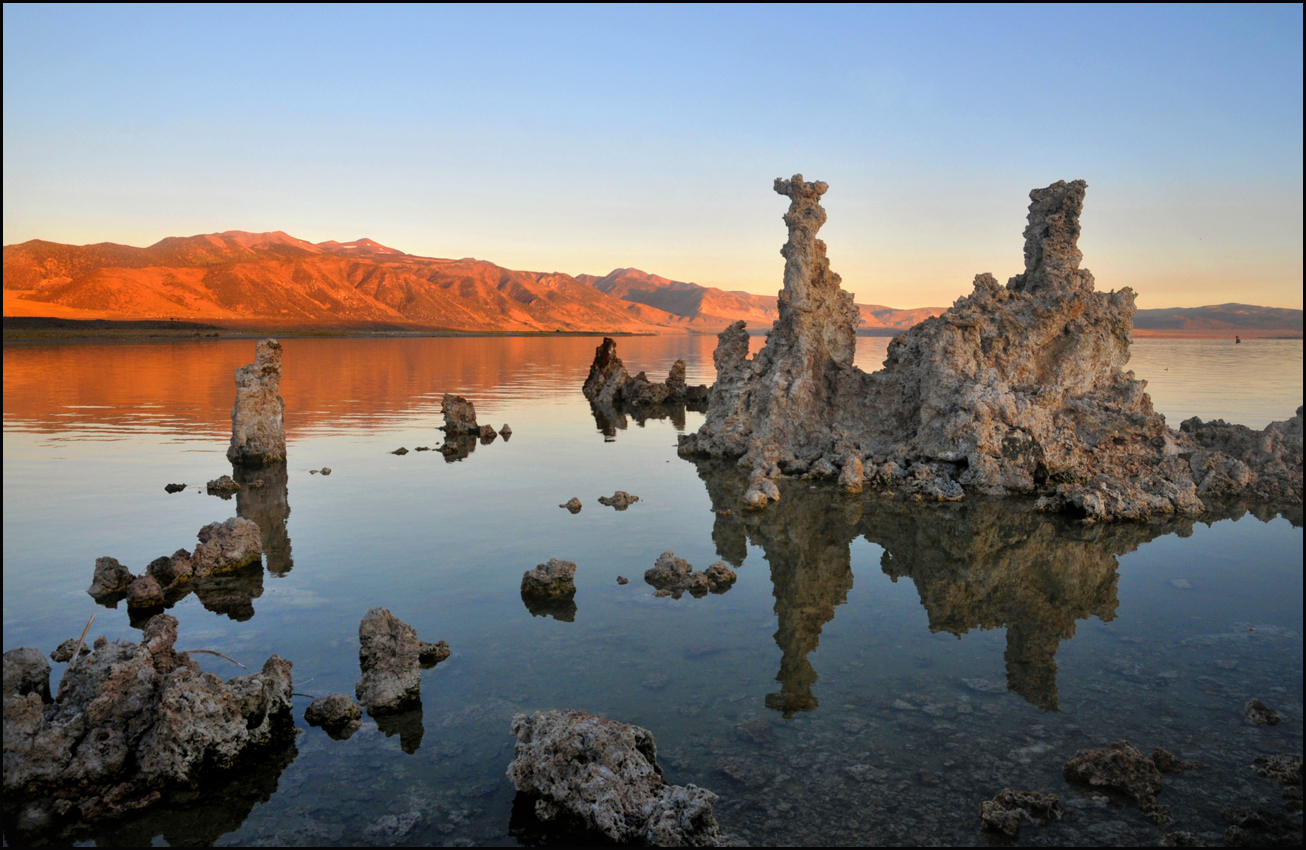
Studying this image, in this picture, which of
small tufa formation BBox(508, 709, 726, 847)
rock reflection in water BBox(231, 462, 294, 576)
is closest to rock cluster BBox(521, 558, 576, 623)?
rock reflection in water BBox(231, 462, 294, 576)

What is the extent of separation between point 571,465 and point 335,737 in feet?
54.3

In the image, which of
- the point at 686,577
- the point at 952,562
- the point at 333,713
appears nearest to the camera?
the point at 333,713

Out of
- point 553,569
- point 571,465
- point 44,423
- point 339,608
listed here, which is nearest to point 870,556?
point 553,569

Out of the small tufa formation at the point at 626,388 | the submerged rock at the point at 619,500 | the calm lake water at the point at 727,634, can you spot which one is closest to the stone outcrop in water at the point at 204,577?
the calm lake water at the point at 727,634

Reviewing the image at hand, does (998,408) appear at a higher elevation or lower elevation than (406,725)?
higher

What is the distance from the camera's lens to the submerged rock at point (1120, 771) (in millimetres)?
7730

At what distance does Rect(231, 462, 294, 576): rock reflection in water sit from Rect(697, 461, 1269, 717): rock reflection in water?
27.9ft

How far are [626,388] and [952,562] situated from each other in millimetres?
30898

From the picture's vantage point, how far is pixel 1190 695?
32.0 feet

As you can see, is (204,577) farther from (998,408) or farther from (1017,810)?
(998,408)

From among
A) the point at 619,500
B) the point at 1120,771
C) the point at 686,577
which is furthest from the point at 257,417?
the point at 1120,771

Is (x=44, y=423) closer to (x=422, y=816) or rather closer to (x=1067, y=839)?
(x=422, y=816)

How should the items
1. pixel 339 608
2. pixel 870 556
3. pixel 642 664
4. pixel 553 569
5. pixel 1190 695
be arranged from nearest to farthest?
pixel 1190 695 → pixel 642 664 → pixel 339 608 → pixel 553 569 → pixel 870 556

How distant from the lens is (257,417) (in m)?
23.5
